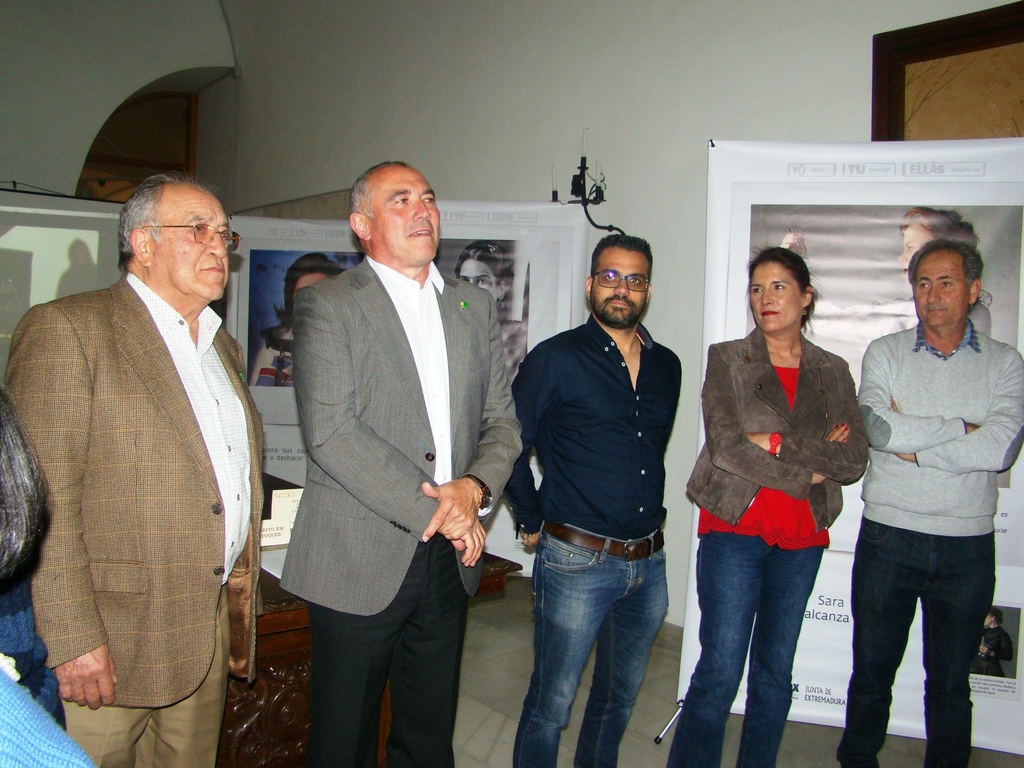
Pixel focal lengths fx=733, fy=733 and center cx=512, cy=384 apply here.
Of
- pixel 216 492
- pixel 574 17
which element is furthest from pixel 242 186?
pixel 216 492

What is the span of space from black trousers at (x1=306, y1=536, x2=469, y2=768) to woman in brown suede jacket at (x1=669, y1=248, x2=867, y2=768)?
0.77 m

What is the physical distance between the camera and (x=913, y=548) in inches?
87.1

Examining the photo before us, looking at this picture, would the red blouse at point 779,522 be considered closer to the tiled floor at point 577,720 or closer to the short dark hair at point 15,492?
the tiled floor at point 577,720

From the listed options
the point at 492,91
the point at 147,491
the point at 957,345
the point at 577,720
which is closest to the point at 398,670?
the point at 147,491

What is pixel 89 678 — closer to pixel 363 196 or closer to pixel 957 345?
pixel 363 196

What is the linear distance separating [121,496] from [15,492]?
2.57ft

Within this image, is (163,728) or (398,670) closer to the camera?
(163,728)

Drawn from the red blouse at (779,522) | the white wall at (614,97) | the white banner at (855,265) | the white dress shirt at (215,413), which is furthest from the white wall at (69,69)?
the red blouse at (779,522)

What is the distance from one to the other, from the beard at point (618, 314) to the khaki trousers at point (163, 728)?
123 centimetres

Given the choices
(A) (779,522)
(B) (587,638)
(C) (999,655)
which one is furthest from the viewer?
(C) (999,655)

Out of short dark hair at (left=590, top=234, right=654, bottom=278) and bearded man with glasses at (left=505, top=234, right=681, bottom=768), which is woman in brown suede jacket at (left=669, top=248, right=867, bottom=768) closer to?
bearded man with glasses at (left=505, top=234, right=681, bottom=768)

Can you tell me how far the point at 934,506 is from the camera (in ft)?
7.21

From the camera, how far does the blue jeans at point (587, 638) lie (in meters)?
1.96

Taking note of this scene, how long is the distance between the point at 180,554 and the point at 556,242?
2831 mm
